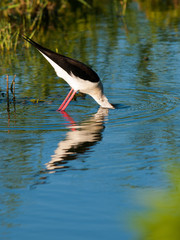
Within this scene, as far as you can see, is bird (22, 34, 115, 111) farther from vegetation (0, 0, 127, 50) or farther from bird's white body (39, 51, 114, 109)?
vegetation (0, 0, 127, 50)

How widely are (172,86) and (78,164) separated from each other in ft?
14.0

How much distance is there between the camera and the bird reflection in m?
4.64

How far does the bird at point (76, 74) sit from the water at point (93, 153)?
256 mm

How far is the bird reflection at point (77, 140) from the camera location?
464 cm

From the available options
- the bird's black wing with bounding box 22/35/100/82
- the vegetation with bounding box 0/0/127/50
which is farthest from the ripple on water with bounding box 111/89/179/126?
the vegetation with bounding box 0/0/127/50

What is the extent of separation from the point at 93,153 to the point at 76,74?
7.66 ft

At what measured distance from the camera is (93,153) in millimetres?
4879

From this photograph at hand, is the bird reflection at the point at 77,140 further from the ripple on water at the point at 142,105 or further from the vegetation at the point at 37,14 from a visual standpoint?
the vegetation at the point at 37,14

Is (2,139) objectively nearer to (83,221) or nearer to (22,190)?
(22,190)

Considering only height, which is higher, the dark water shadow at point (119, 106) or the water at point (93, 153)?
the water at point (93, 153)

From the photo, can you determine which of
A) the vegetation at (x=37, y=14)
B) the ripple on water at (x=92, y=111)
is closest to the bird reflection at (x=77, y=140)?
the ripple on water at (x=92, y=111)

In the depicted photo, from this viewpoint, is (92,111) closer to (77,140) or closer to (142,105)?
(142,105)

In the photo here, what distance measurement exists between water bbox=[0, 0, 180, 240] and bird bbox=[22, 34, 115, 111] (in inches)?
10.1

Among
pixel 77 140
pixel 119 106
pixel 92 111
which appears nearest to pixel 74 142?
pixel 77 140
